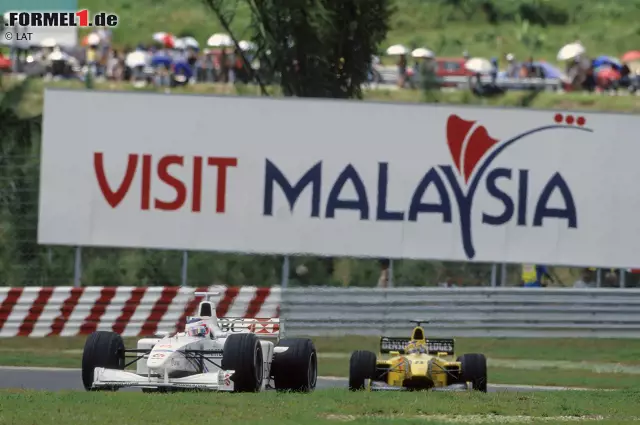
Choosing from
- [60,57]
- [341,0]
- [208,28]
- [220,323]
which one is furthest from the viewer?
[208,28]

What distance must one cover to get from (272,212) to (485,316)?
4.61 metres

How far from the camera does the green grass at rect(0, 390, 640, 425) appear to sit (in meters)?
13.2

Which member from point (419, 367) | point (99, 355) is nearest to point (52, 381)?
point (99, 355)

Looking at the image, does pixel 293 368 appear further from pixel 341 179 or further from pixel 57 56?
pixel 57 56

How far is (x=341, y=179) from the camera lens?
26391 millimetres

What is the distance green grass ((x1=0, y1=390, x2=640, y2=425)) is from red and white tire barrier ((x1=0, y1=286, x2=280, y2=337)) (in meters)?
7.65

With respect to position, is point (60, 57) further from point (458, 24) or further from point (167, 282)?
point (458, 24)

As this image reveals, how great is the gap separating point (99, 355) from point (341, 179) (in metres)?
10.8

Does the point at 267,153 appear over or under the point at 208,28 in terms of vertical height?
under

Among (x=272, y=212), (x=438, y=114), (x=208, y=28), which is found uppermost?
(x=208, y=28)

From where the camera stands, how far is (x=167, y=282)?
26.5 meters

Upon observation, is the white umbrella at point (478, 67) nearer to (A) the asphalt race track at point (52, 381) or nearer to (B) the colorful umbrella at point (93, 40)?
(B) the colorful umbrella at point (93, 40)

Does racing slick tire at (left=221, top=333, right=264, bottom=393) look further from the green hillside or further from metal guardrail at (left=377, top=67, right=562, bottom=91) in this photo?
the green hillside

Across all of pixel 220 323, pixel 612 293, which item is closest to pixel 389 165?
pixel 612 293
